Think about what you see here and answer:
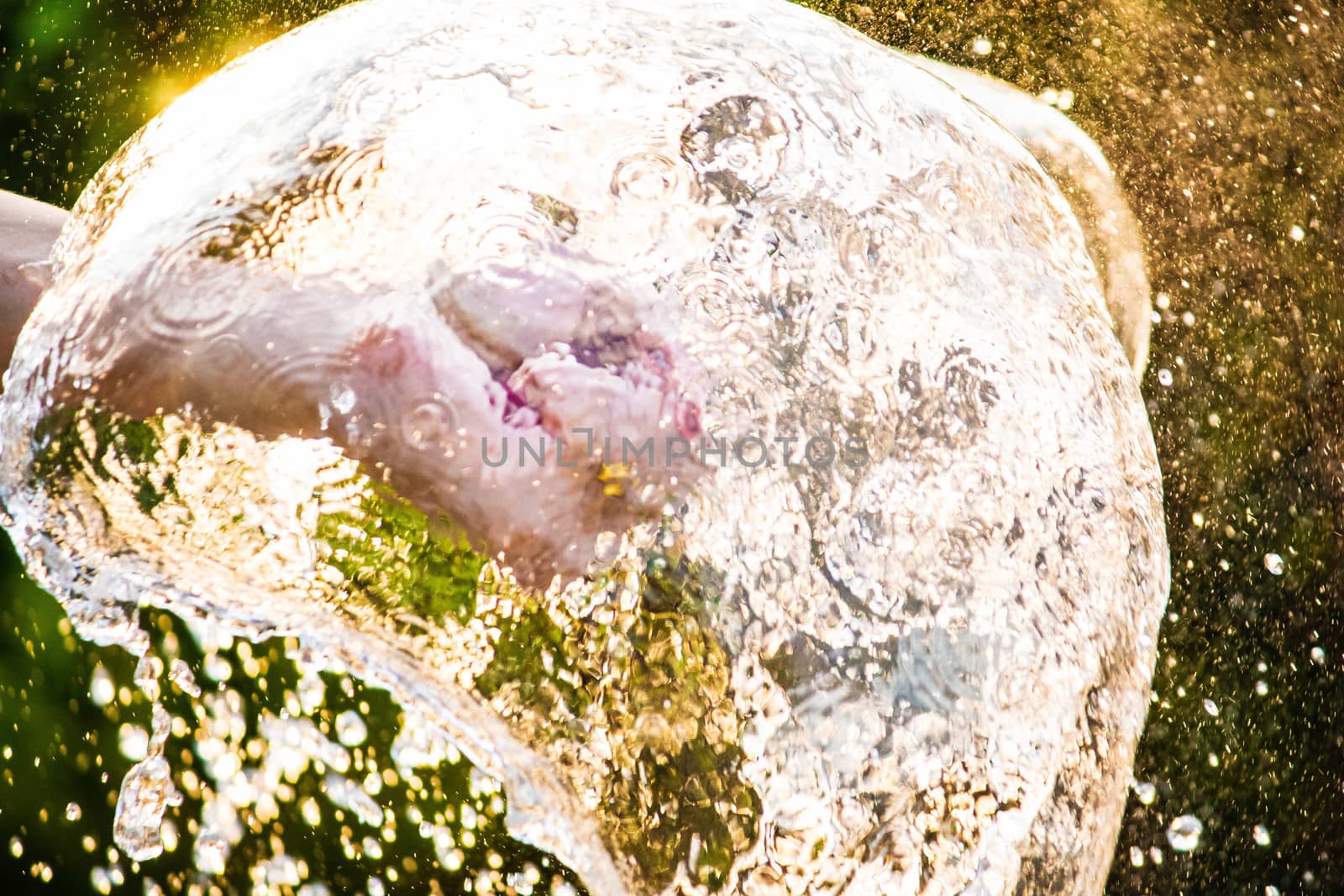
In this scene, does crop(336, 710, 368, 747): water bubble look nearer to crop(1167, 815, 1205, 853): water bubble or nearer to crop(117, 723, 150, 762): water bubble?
crop(117, 723, 150, 762): water bubble

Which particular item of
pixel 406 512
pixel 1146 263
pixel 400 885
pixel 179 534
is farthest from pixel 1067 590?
pixel 400 885

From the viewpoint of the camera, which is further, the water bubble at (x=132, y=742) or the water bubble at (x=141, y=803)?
the water bubble at (x=132, y=742)

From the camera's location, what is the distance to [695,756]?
0.40m

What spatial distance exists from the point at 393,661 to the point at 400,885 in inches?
40.5

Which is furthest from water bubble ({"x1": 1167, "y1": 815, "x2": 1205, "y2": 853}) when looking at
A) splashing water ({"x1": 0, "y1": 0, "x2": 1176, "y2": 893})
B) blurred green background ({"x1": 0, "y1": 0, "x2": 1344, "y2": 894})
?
splashing water ({"x1": 0, "y1": 0, "x2": 1176, "y2": 893})

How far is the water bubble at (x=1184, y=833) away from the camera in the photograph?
0.88 metres

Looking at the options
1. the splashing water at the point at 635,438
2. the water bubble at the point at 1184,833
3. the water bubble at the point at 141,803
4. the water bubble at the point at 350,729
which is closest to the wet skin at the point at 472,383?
the splashing water at the point at 635,438

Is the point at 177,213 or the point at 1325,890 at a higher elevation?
the point at 177,213

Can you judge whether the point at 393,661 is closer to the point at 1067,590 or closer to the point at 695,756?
the point at 695,756

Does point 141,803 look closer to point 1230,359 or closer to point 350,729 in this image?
point 350,729

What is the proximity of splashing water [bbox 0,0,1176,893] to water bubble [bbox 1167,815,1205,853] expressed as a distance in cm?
54

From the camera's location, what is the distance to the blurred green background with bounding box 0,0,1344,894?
85cm

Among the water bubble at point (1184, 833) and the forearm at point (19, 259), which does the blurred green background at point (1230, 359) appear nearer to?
the water bubble at point (1184, 833)

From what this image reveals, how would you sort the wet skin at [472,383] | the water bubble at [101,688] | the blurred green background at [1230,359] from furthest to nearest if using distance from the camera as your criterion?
the water bubble at [101,688]
the blurred green background at [1230,359]
the wet skin at [472,383]
